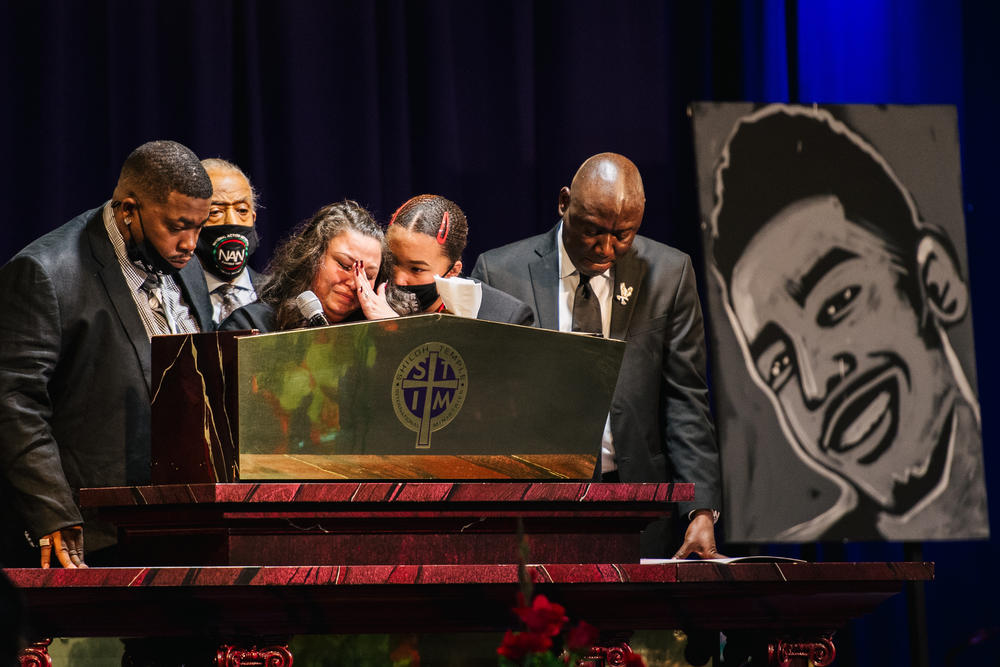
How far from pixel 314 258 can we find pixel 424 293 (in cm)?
26

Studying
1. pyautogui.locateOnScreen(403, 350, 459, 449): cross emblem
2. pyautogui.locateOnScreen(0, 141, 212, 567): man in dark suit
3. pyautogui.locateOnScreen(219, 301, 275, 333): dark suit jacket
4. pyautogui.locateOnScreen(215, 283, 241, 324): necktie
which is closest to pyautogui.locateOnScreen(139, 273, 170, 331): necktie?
pyautogui.locateOnScreen(0, 141, 212, 567): man in dark suit

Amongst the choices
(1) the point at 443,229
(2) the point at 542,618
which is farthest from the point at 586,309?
(2) the point at 542,618

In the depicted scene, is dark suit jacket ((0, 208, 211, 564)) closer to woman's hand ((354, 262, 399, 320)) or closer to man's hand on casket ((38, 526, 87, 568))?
man's hand on casket ((38, 526, 87, 568))

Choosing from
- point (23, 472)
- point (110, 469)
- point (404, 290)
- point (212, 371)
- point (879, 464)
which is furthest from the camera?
point (879, 464)

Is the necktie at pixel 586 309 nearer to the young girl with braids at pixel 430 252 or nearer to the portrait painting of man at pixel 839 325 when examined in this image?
the young girl with braids at pixel 430 252

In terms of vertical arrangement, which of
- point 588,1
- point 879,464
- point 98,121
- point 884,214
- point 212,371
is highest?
point 588,1

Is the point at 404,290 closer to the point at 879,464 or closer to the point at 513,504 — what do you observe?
the point at 513,504

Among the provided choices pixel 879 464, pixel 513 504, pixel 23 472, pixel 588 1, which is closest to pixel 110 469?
pixel 23 472

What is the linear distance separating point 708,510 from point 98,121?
2306 mm

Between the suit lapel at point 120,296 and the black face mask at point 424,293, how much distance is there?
0.60m

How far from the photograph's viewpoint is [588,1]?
14.8ft

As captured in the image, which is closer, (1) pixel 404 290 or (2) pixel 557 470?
(2) pixel 557 470

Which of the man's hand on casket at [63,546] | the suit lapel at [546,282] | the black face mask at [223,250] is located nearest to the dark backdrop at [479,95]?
the black face mask at [223,250]

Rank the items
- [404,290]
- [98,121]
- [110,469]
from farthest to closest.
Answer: [98,121] < [404,290] < [110,469]
